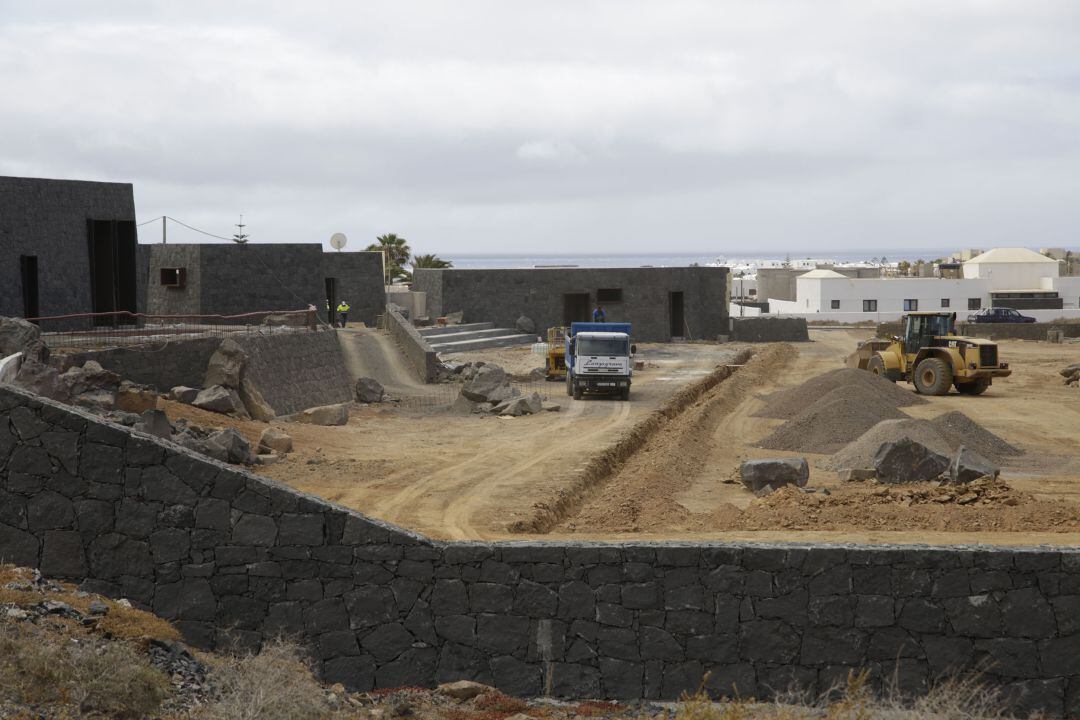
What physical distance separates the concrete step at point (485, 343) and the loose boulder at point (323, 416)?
755 inches

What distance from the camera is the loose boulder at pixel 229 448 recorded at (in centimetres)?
2022

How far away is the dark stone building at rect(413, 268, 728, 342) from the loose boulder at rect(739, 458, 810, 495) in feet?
123

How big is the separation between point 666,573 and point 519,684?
1.77 metres

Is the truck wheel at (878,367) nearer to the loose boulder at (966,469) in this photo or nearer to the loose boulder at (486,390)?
the loose boulder at (486,390)

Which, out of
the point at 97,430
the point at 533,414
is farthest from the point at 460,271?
the point at 97,430

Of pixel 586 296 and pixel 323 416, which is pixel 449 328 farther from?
pixel 323 416

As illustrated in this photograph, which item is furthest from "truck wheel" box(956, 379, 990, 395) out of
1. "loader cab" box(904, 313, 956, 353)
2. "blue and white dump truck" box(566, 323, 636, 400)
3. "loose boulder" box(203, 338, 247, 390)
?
"loose boulder" box(203, 338, 247, 390)

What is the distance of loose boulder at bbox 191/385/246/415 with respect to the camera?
25.1 m

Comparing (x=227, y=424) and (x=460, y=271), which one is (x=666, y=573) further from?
(x=460, y=271)

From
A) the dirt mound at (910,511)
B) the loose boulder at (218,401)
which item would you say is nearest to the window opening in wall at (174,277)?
the loose boulder at (218,401)

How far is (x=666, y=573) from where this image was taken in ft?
33.8

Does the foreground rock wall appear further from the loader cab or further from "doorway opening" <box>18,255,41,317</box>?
the loader cab

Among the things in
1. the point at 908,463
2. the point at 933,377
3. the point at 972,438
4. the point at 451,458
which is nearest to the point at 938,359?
the point at 933,377

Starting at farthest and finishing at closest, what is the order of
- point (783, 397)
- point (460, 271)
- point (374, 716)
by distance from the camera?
point (460, 271) < point (783, 397) < point (374, 716)
